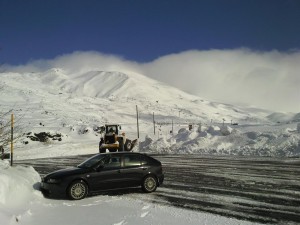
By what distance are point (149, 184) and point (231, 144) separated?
21428mm

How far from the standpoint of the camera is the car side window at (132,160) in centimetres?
1326

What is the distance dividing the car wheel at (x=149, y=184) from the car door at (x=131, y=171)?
0.18m

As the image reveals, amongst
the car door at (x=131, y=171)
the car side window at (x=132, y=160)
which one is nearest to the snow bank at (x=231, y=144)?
the car side window at (x=132, y=160)

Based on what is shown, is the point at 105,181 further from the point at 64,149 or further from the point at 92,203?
the point at 64,149

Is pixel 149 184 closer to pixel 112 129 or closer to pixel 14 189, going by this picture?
pixel 14 189

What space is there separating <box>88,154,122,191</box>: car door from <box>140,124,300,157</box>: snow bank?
58.2 feet

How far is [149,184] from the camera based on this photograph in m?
13.3

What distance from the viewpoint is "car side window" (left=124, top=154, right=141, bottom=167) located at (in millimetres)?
13260

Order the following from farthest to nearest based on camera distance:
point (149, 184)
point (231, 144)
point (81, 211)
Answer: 1. point (231, 144)
2. point (149, 184)
3. point (81, 211)

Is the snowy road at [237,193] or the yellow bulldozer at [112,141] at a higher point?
the yellow bulldozer at [112,141]

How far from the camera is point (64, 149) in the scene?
135 ft

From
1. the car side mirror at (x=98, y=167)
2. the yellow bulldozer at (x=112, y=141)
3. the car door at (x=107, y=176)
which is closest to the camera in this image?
the car door at (x=107, y=176)

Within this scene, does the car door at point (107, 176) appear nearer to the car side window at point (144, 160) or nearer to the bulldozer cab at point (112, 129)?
the car side window at point (144, 160)

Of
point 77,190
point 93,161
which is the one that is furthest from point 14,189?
point 93,161
